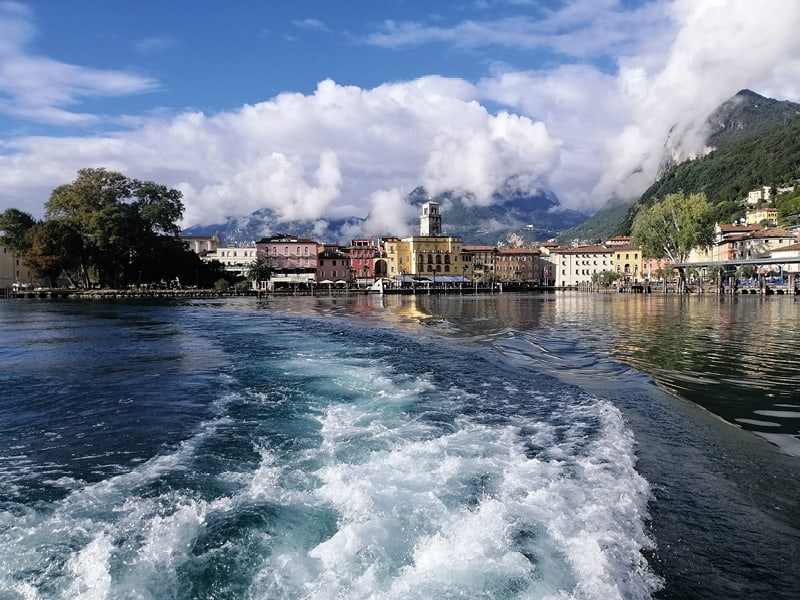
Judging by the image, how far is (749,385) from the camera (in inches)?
506

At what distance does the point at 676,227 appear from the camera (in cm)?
8906

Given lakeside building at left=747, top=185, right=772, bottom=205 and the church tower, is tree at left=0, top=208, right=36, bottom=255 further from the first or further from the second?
lakeside building at left=747, top=185, right=772, bottom=205

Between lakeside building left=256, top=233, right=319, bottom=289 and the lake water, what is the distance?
357 feet

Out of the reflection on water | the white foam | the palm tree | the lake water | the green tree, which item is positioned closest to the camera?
the white foam

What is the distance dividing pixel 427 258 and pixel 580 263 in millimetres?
44376

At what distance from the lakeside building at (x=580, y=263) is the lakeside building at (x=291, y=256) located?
66.7 meters

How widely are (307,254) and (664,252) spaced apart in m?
73.4

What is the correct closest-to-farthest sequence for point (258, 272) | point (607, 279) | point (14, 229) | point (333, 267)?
point (14, 229) < point (258, 272) < point (333, 267) < point (607, 279)

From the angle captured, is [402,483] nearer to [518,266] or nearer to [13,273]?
[13,273]

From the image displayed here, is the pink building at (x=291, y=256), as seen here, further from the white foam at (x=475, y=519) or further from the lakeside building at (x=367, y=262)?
the white foam at (x=475, y=519)

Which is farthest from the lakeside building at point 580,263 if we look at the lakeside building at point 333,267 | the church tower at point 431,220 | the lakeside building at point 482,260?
the lakeside building at point 333,267

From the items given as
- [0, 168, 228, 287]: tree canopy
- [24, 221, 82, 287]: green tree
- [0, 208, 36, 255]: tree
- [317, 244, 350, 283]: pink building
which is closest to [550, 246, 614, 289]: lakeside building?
[317, 244, 350, 283]: pink building

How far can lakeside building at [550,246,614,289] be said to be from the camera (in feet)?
489

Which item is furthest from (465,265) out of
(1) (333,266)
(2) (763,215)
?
(2) (763,215)
